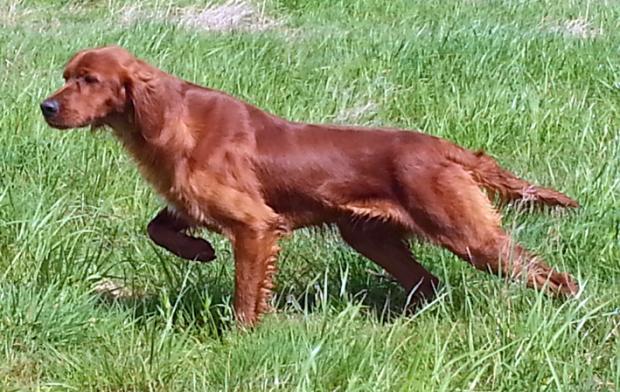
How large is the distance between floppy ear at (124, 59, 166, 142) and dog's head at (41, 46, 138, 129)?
1cm

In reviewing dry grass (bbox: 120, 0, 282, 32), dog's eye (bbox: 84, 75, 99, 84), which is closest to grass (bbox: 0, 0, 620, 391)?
dog's eye (bbox: 84, 75, 99, 84)

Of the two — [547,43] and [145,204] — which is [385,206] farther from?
[547,43]

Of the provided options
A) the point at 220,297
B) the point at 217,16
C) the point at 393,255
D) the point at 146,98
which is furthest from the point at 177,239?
the point at 217,16

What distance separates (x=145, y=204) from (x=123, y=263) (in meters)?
0.64

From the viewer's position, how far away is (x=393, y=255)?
4289 millimetres

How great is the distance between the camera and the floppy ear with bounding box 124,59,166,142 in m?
3.84

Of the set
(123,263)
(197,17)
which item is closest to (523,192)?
(123,263)

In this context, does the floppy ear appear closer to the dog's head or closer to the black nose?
the dog's head

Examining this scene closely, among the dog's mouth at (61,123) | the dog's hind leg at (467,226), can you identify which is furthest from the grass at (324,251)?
the dog's mouth at (61,123)

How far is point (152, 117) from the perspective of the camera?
3.87 m

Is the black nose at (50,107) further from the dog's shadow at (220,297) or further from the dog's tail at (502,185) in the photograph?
the dog's tail at (502,185)

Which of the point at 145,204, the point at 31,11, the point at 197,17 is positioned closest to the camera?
the point at 145,204

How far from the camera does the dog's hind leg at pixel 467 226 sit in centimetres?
391

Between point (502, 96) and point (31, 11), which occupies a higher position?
point (502, 96)
